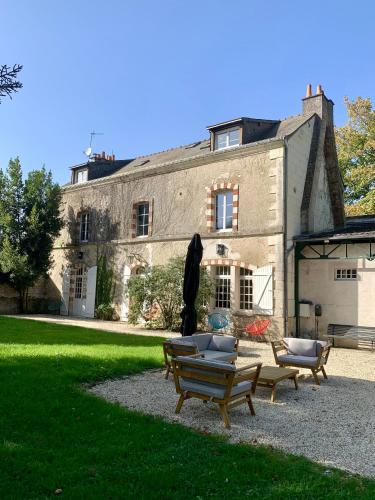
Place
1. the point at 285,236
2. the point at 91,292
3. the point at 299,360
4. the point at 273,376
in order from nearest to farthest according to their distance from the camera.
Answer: the point at 273,376, the point at 299,360, the point at 285,236, the point at 91,292

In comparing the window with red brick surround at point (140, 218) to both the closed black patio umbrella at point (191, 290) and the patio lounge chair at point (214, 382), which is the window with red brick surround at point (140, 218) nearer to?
the closed black patio umbrella at point (191, 290)

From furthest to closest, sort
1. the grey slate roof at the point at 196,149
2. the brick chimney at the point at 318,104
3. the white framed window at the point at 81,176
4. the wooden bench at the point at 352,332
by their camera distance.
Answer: the white framed window at the point at 81,176, the brick chimney at the point at 318,104, the grey slate roof at the point at 196,149, the wooden bench at the point at 352,332

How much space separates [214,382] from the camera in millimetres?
5105

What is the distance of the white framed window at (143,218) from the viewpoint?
58.3 feet

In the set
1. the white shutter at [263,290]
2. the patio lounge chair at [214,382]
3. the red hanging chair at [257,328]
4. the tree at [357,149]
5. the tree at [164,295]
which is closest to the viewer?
the patio lounge chair at [214,382]

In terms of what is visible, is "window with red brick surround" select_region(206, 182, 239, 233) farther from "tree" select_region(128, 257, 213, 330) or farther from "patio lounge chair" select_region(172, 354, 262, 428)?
"patio lounge chair" select_region(172, 354, 262, 428)

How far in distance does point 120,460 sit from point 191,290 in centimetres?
527

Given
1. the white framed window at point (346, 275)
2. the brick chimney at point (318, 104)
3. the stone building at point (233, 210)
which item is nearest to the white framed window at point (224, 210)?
the stone building at point (233, 210)

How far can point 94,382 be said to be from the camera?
22.1 feet

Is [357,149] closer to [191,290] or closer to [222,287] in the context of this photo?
[222,287]

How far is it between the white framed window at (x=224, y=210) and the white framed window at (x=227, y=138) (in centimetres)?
202

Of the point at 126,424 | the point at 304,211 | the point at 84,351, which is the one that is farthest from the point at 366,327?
the point at 126,424

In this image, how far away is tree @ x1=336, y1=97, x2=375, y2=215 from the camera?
2352 cm

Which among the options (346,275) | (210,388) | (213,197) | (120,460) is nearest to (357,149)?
(213,197)
